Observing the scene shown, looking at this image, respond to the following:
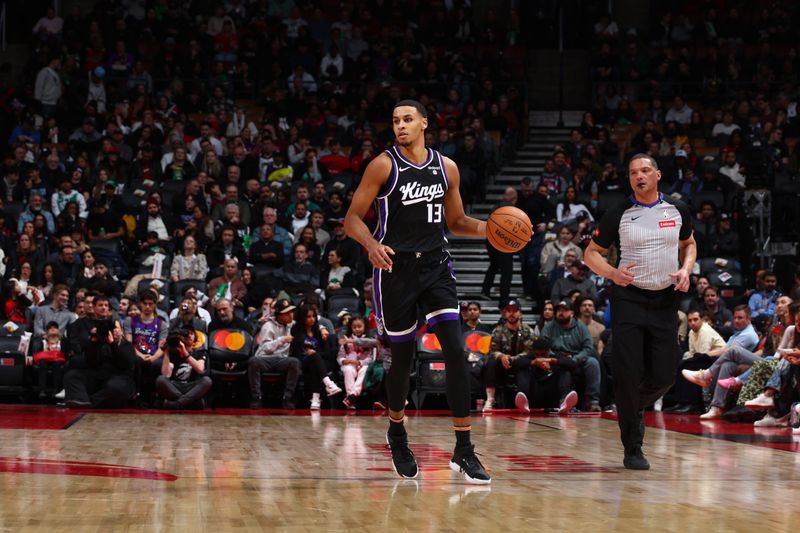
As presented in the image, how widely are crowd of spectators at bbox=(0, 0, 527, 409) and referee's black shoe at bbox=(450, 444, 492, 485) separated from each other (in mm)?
6985

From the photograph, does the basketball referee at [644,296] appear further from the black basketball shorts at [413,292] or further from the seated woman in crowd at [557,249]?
the seated woman in crowd at [557,249]

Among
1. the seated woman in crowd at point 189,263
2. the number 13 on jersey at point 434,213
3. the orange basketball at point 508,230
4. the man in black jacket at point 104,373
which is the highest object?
the number 13 on jersey at point 434,213

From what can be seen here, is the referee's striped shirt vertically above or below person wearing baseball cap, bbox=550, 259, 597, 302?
above

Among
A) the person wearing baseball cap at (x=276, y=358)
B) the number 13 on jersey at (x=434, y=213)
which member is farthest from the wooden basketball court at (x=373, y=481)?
the person wearing baseball cap at (x=276, y=358)

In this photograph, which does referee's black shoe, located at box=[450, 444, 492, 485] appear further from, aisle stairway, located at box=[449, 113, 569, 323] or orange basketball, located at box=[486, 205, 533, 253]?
aisle stairway, located at box=[449, 113, 569, 323]

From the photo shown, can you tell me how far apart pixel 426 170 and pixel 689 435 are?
382 cm

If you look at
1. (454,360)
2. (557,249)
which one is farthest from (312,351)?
(454,360)

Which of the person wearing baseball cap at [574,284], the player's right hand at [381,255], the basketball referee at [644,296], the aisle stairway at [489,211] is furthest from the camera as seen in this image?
the aisle stairway at [489,211]

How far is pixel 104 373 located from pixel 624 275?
7612mm

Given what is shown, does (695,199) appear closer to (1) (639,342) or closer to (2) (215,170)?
(2) (215,170)

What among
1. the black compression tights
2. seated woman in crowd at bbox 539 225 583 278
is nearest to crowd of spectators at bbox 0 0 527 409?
seated woman in crowd at bbox 539 225 583 278

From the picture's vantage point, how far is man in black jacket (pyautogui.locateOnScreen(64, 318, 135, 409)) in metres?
12.7

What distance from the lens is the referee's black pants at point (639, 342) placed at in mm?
7004

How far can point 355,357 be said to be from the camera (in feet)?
44.4
